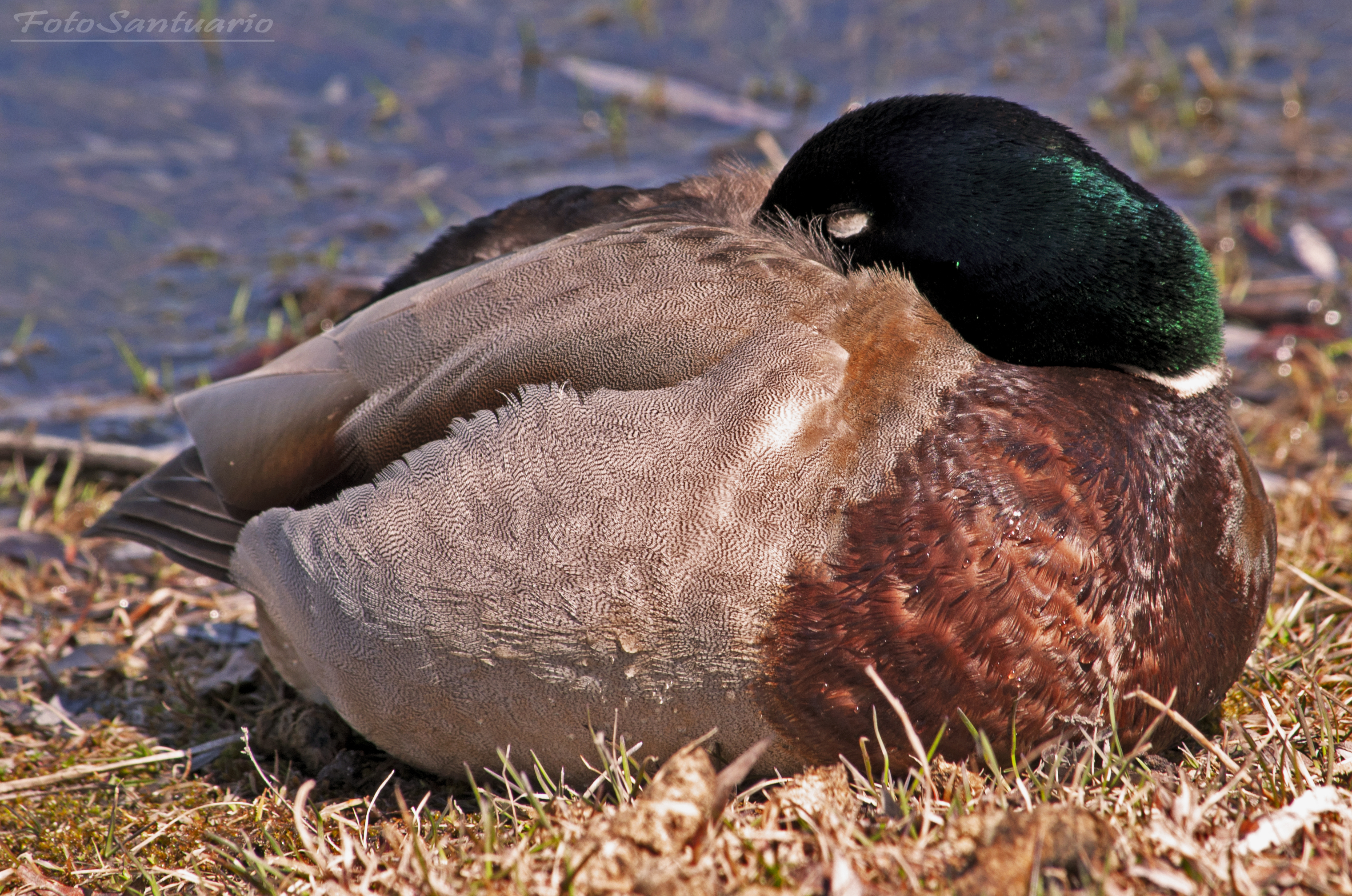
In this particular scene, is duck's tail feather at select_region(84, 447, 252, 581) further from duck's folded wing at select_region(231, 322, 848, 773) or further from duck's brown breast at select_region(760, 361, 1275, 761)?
duck's brown breast at select_region(760, 361, 1275, 761)

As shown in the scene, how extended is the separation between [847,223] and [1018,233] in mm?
349

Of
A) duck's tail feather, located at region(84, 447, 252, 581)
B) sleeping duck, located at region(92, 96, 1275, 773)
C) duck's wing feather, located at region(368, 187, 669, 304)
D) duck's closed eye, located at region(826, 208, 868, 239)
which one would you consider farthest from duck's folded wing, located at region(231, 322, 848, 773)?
duck's wing feather, located at region(368, 187, 669, 304)

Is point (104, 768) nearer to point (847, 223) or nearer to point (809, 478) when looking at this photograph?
point (809, 478)

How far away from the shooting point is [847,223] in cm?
267

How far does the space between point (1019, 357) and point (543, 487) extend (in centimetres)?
99

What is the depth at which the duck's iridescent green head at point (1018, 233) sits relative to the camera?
2.53 m

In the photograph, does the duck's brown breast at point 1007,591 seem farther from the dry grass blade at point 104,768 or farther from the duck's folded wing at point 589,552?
the dry grass blade at point 104,768

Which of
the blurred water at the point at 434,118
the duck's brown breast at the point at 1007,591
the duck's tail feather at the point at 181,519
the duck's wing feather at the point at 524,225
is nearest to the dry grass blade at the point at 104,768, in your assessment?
the duck's tail feather at the point at 181,519

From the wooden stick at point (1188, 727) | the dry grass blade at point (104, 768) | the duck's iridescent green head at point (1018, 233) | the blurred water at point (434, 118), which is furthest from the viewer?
the blurred water at point (434, 118)

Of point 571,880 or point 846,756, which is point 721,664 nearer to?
point 846,756

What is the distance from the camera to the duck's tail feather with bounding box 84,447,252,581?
3.08 metres

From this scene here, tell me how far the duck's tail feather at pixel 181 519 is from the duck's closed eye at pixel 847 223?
149cm

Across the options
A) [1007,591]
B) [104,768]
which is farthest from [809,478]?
[104,768]

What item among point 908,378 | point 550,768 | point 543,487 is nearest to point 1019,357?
point 908,378
